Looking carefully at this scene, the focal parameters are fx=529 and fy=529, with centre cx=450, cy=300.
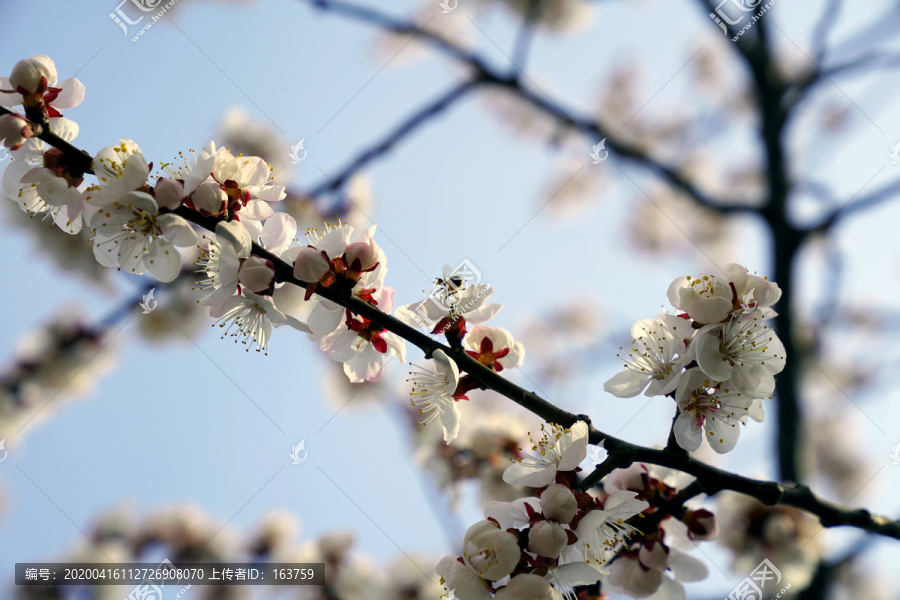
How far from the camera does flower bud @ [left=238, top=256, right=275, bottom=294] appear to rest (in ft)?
3.29

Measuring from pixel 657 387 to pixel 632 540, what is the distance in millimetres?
429

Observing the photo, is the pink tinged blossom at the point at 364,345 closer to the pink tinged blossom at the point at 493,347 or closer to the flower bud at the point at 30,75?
the pink tinged blossom at the point at 493,347

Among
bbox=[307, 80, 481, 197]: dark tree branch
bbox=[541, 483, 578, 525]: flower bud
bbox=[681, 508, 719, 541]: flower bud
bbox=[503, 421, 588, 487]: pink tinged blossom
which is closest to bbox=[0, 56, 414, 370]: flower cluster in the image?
bbox=[503, 421, 588, 487]: pink tinged blossom

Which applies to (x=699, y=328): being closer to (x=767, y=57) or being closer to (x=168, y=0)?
(x=767, y=57)

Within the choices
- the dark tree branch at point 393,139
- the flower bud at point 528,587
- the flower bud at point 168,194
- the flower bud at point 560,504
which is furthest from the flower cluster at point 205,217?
the dark tree branch at point 393,139

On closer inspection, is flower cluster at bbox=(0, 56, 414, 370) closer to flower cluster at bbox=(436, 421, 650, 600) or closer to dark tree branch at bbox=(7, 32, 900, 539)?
dark tree branch at bbox=(7, 32, 900, 539)

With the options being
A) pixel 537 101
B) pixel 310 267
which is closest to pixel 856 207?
pixel 537 101

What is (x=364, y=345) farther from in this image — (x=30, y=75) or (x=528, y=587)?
(x=30, y=75)

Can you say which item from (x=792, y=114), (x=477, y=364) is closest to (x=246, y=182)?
(x=477, y=364)

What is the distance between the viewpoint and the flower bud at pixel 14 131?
1.04 meters

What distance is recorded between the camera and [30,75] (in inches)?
43.2

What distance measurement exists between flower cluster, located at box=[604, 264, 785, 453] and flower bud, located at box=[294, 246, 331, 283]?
67cm

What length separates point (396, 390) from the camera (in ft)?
10.5

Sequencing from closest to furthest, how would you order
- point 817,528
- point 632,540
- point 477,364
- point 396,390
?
point 477,364 < point 632,540 < point 817,528 < point 396,390
